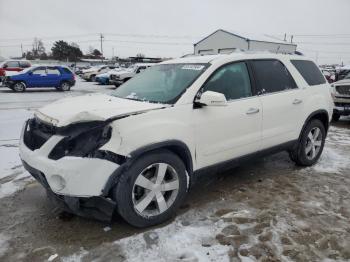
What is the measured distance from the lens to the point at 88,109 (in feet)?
10.7

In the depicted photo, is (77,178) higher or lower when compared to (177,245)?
higher

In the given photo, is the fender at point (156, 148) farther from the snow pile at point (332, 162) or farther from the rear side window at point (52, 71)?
the rear side window at point (52, 71)

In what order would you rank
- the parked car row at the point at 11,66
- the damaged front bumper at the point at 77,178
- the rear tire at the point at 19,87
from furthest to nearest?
1. the parked car row at the point at 11,66
2. the rear tire at the point at 19,87
3. the damaged front bumper at the point at 77,178

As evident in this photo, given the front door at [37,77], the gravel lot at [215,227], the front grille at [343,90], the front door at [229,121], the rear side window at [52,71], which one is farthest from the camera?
the rear side window at [52,71]

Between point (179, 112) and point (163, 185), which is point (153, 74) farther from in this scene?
point (163, 185)

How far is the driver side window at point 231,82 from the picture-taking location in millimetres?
3941

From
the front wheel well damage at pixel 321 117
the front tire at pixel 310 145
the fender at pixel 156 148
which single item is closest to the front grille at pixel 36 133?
the fender at pixel 156 148

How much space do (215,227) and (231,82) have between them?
1719 millimetres

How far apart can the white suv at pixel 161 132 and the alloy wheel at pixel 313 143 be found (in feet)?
1.66

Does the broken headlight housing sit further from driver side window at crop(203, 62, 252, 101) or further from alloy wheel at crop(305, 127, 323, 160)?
alloy wheel at crop(305, 127, 323, 160)

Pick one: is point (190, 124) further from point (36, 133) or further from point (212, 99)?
point (36, 133)

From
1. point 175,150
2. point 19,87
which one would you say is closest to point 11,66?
point 19,87

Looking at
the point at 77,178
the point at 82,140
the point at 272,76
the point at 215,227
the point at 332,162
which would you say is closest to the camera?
the point at 77,178

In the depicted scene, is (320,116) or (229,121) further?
(320,116)
